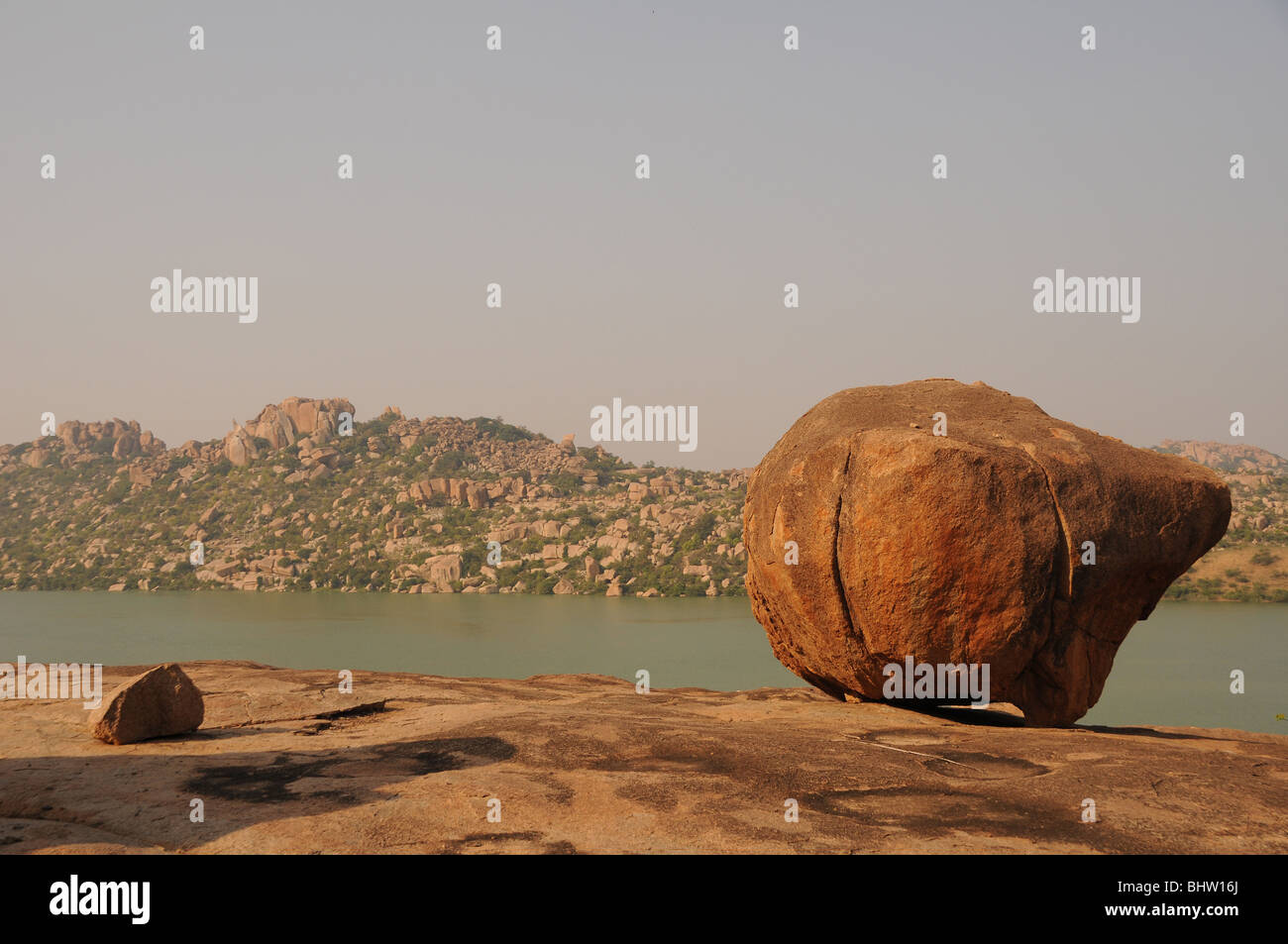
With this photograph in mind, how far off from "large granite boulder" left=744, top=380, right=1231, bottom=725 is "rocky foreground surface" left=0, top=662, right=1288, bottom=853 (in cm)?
Result: 103

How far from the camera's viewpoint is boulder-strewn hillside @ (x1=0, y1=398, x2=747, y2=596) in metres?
77.5

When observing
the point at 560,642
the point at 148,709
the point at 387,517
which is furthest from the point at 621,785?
the point at 387,517

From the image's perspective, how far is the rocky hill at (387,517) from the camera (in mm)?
73375

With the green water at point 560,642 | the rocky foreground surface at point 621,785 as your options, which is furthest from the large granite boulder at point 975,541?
the green water at point 560,642

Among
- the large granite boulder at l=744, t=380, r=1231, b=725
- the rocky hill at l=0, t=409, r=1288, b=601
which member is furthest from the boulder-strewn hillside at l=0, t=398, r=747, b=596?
the large granite boulder at l=744, t=380, r=1231, b=725

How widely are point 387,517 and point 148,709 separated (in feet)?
264

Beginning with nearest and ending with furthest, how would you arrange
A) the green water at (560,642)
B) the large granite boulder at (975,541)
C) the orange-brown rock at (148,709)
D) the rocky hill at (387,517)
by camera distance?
the orange-brown rock at (148,709), the large granite boulder at (975,541), the green water at (560,642), the rocky hill at (387,517)

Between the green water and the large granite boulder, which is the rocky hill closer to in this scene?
the green water

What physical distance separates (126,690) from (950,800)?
817 centimetres

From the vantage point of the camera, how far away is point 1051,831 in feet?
22.9

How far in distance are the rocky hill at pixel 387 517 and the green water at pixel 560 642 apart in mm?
5354

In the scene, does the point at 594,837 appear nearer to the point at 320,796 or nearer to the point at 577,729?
the point at 320,796

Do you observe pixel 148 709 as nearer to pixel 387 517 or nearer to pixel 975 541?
pixel 975 541

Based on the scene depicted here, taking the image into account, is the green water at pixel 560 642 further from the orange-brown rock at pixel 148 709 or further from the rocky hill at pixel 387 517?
the orange-brown rock at pixel 148 709
